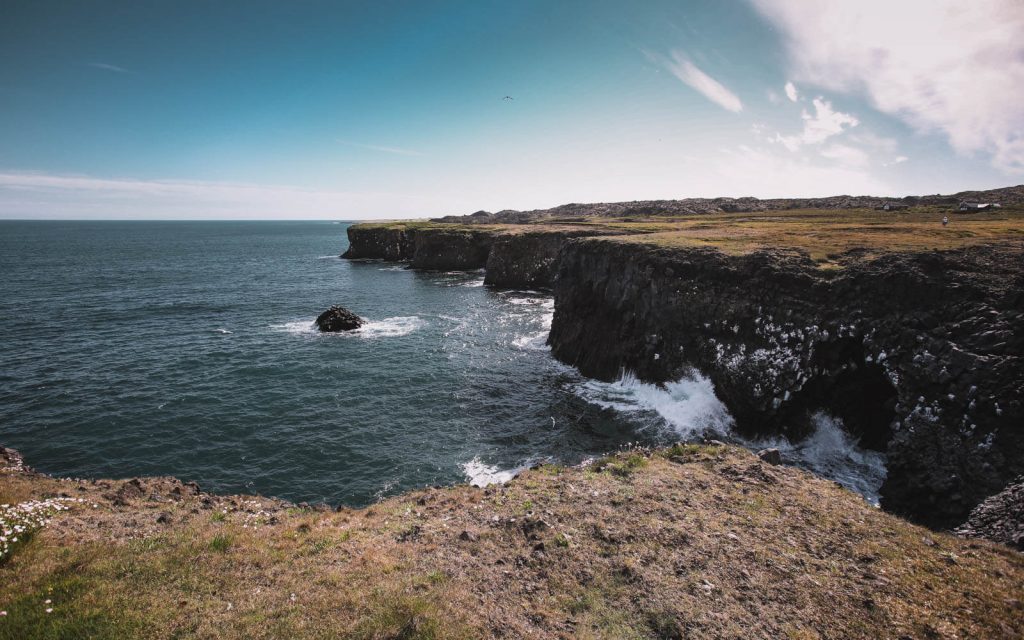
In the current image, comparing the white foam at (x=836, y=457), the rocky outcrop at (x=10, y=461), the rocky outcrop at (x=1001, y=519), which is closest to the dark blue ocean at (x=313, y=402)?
the white foam at (x=836, y=457)

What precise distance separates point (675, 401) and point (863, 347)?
12.3 meters

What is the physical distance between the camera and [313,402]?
3481 cm

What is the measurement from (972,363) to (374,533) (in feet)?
92.9

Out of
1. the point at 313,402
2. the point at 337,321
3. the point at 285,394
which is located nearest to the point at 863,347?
the point at 313,402

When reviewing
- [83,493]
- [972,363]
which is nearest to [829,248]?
[972,363]

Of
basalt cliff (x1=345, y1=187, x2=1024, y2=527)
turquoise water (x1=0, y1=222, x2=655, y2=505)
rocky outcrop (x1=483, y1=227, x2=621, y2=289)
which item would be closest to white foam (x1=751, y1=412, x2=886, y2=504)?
basalt cliff (x1=345, y1=187, x2=1024, y2=527)

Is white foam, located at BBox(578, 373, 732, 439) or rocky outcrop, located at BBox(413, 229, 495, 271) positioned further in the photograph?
rocky outcrop, located at BBox(413, 229, 495, 271)

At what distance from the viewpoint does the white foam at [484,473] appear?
25297mm

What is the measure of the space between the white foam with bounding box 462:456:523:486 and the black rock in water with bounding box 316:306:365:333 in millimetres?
35163

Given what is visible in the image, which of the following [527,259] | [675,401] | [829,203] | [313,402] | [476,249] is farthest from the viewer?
[829,203]

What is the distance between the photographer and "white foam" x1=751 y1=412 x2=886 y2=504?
23922 millimetres

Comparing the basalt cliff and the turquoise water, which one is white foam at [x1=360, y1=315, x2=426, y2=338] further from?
the basalt cliff

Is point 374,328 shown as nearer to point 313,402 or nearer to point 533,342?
point 533,342

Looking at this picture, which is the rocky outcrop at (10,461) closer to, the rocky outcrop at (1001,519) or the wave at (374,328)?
the wave at (374,328)
